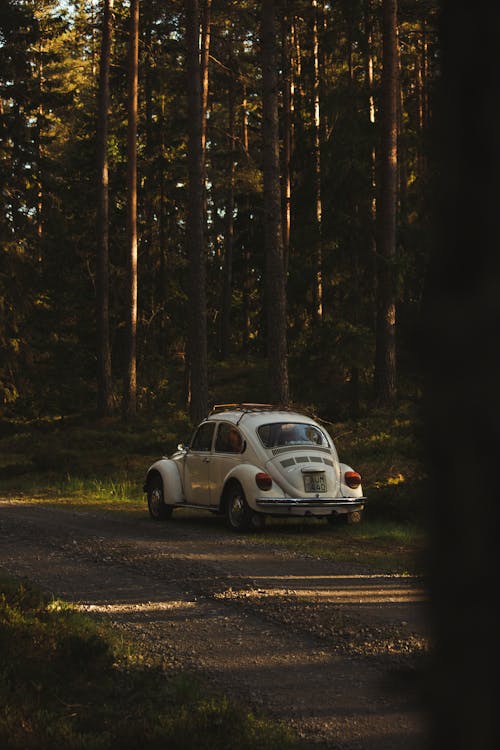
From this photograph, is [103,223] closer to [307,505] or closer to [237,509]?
[237,509]

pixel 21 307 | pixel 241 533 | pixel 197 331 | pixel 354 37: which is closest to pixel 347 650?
pixel 241 533

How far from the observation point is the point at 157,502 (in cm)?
1825

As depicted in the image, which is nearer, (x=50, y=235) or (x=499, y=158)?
(x=499, y=158)

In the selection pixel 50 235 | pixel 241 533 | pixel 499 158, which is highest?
pixel 50 235

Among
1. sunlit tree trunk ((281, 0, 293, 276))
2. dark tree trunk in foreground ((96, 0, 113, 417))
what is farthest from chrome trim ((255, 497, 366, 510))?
sunlit tree trunk ((281, 0, 293, 276))

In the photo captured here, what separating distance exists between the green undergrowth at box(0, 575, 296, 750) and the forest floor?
28 centimetres

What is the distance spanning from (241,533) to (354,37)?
21633 mm

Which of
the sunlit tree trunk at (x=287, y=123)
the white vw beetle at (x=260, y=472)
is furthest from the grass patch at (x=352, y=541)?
the sunlit tree trunk at (x=287, y=123)

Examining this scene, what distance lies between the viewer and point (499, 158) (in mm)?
1344

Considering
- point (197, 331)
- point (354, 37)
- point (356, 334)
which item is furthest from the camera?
point (354, 37)

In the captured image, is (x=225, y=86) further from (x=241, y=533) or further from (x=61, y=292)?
(x=241, y=533)

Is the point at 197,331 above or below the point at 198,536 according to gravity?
above

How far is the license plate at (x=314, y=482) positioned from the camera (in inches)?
630

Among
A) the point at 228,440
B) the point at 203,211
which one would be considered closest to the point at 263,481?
the point at 228,440
